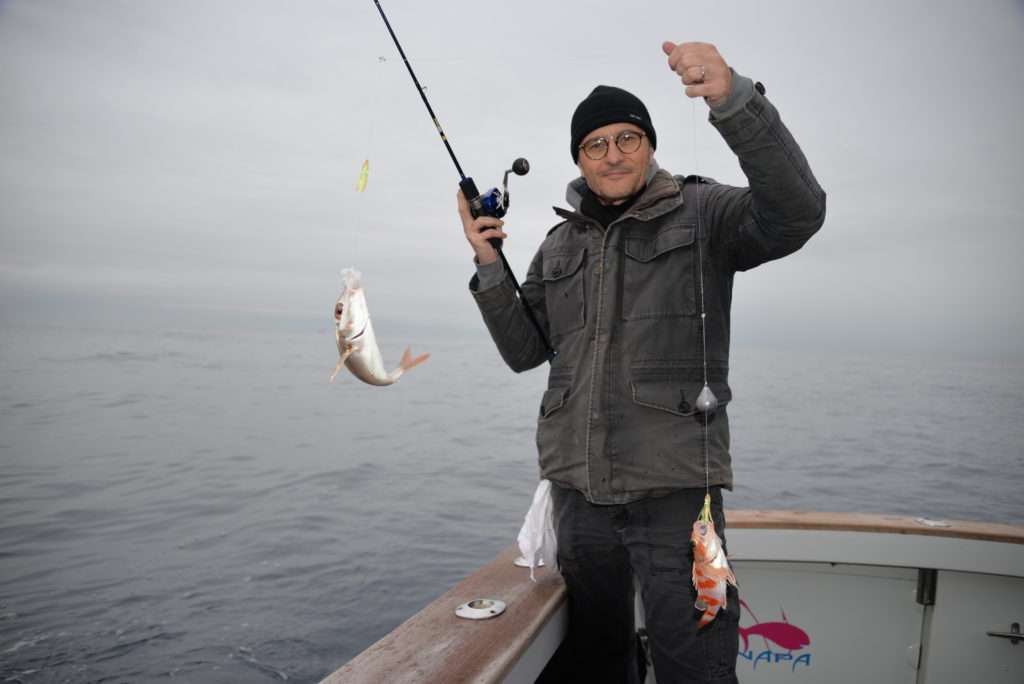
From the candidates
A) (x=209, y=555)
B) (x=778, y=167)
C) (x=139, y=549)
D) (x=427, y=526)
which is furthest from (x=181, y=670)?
(x=778, y=167)

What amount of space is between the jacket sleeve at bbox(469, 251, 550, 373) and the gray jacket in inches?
11.3

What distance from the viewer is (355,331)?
234 cm

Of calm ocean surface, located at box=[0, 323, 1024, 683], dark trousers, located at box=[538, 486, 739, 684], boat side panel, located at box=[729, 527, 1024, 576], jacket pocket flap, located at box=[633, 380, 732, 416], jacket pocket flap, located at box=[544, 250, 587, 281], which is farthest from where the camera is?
calm ocean surface, located at box=[0, 323, 1024, 683]

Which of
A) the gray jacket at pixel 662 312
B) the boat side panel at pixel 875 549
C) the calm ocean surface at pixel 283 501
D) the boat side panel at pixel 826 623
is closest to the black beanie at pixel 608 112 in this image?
the gray jacket at pixel 662 312

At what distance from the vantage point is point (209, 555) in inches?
287

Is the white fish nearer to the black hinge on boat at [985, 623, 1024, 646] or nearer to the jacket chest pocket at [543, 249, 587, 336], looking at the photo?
the jacket chest pocket at [543, 249, 587, 336]

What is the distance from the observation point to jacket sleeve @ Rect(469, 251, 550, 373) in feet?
8.81

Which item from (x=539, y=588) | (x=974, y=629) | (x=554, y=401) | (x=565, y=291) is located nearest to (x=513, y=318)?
(x=565, y=291)

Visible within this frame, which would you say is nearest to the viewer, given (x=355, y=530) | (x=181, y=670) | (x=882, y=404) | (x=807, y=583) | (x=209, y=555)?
(x=807, y=583)

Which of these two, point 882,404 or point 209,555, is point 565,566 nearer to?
point 209,555

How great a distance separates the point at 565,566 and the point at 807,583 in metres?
1.67

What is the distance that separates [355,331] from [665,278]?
1186 mm

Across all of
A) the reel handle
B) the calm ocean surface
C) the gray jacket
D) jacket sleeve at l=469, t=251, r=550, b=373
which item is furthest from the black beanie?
the calm ocean surface

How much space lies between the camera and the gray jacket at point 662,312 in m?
1.89
